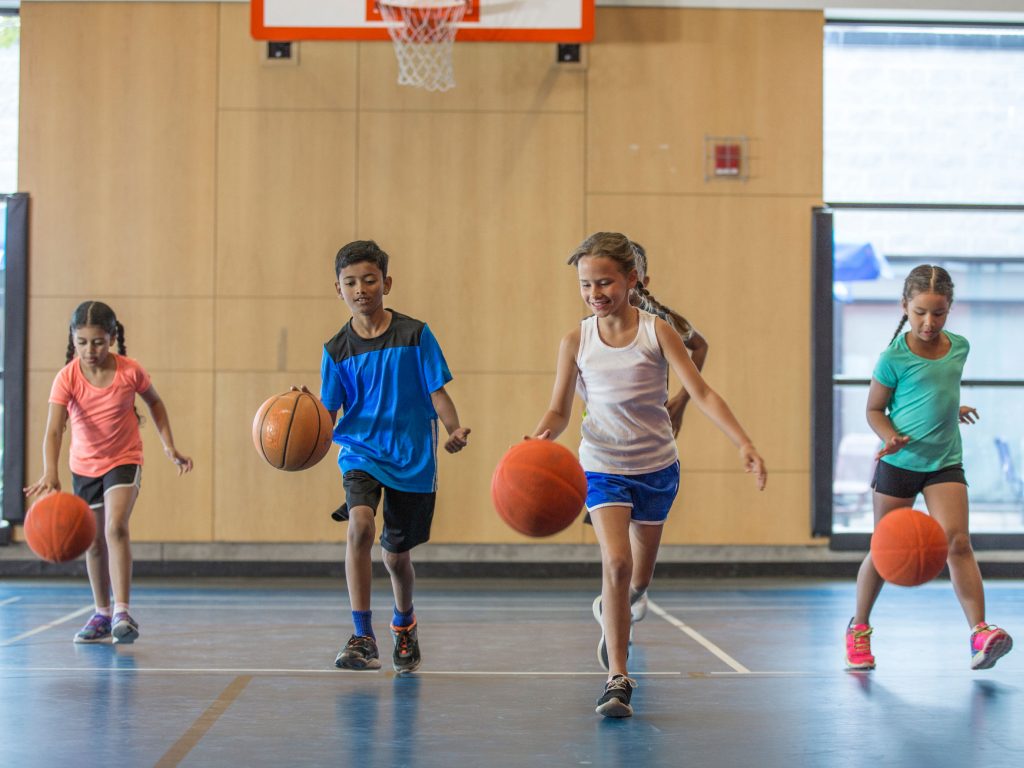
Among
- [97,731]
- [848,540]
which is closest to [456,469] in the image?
[848,540]

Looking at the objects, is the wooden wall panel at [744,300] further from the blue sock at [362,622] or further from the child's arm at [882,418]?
the blue sock at [362,622]

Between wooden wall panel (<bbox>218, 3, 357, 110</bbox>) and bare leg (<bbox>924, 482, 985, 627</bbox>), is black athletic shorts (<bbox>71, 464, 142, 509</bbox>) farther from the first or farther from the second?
wooden wall panel (<bbox>218, 3, 357, 110</bbox>)

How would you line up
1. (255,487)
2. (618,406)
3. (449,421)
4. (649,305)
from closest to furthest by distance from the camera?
(618,406), (449,421), (649,305), (255,487)

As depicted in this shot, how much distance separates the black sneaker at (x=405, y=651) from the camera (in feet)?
14.7

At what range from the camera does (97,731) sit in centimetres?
347

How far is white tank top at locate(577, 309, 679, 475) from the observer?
3.94 metres

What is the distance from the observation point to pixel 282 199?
812cm

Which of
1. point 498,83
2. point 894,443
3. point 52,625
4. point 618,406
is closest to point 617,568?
point 618,406

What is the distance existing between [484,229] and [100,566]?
152 inches

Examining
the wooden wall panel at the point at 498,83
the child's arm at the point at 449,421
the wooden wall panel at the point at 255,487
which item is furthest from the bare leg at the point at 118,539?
the wooden wall panel at the point at 498,83

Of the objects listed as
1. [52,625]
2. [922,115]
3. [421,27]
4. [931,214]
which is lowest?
[52,625]

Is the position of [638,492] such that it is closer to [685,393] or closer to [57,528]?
[685,393]

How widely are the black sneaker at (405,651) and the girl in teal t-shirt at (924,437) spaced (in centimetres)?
170

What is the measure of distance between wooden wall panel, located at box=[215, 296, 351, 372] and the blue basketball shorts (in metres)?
4.42
